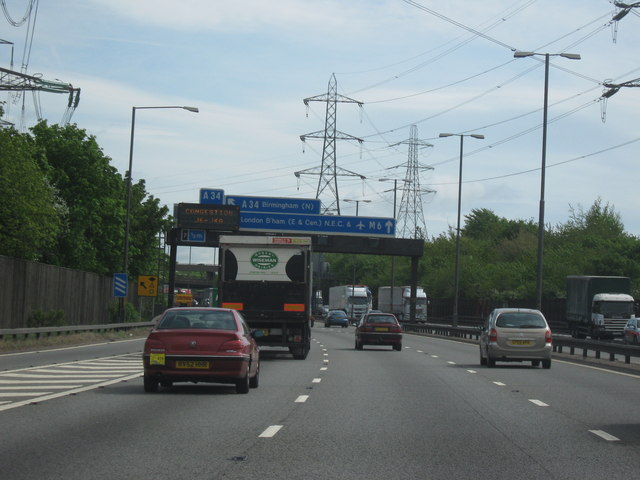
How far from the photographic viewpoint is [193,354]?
57.6 feet

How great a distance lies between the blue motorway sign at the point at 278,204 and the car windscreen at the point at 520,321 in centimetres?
3051

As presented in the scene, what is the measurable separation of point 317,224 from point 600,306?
51.5 ft

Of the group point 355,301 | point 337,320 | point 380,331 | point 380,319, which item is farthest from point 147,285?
point 355,301

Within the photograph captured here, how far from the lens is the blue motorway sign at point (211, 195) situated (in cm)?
5809

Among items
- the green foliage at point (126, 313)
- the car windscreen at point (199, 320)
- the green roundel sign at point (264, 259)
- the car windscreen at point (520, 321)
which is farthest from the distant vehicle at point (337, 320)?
the car windscreen at point (199, 320)

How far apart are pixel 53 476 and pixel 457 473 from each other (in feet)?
11.6

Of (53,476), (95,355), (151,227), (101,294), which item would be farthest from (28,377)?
(151,227)

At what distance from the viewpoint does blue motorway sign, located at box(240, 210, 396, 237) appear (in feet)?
194

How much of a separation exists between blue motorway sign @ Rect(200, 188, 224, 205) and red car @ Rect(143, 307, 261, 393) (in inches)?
1580

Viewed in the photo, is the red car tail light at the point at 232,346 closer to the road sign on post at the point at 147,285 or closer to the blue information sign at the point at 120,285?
the blue information sign at the point at 120,285

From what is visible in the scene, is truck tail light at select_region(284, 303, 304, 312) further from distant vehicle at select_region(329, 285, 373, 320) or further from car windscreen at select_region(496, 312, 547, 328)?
distant vehicle at select_region(329, 285, 373, 320)

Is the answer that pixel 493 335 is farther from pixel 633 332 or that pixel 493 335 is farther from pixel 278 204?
pixel 278 204

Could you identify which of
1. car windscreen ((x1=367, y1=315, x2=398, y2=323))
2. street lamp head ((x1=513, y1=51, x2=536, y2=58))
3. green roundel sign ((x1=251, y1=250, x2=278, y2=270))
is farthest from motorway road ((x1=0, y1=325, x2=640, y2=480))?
street lamp head ((x1=513, y1=51, x2=536, y2=58))

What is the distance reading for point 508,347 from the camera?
2911cm
